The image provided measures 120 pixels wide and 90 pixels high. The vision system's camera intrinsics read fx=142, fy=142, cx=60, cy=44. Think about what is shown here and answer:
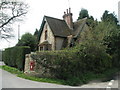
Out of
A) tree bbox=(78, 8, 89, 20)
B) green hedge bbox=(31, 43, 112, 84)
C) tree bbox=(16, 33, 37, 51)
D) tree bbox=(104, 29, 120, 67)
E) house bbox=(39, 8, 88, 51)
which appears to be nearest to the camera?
green hedge bbox=(31, 43, 112, 84)

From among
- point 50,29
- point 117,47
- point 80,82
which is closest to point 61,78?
point 80,82

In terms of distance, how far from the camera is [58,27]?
936 inches

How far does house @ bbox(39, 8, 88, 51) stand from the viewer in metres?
22.4

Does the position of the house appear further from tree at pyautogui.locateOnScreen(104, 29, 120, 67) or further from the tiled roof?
tree at pyautogui.locateOnScreen(104, 29, 120, 67)

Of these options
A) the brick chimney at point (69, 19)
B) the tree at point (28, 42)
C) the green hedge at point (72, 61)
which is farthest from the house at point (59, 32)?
the green hedge at point (72, 61)

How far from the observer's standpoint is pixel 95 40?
48.8 feet

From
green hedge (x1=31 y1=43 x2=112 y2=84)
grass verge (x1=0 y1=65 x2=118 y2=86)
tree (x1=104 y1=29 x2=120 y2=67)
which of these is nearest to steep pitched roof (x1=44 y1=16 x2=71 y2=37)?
tree (x1=104 y1=29 x2=120 y2=67)

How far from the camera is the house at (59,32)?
22.4 meters

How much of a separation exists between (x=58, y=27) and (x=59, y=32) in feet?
4.19

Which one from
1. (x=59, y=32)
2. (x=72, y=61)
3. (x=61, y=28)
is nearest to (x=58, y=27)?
(x=61, y=28)

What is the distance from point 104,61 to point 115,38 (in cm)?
434

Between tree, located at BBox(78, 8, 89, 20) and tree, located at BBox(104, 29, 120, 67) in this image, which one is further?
tree, located at BBox(78, 8, 89, 20)

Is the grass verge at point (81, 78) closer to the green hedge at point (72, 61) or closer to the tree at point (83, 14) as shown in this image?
the green hedge at point (72, 61)

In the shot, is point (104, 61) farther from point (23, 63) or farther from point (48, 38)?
point (48, 38)
